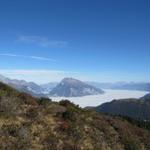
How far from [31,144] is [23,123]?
310 cm

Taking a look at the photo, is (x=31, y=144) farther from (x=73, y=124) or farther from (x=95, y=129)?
(x=95, y=129)

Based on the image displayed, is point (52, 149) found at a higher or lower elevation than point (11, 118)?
lower

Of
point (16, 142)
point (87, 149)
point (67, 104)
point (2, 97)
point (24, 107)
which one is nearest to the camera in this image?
point (16, 142)

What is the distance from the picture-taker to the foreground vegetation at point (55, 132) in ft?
50.9

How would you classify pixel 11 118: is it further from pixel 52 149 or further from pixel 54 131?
pixel 52 149

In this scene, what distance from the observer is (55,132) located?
1795 centimetres

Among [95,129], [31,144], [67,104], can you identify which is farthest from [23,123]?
[67,104]

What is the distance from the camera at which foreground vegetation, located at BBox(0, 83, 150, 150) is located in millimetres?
15512

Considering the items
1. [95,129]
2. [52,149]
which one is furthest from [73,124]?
[52,149]

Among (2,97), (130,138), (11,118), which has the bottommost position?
Result: (130,138)

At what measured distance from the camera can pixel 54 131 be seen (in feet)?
59.4

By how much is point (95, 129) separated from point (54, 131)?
4406 mm

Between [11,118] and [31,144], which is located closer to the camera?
[31,144]

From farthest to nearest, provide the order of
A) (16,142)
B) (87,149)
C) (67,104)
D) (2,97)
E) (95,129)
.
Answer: (67,104)
(95,129)
(2,97)
(87,149)
(16,142)
